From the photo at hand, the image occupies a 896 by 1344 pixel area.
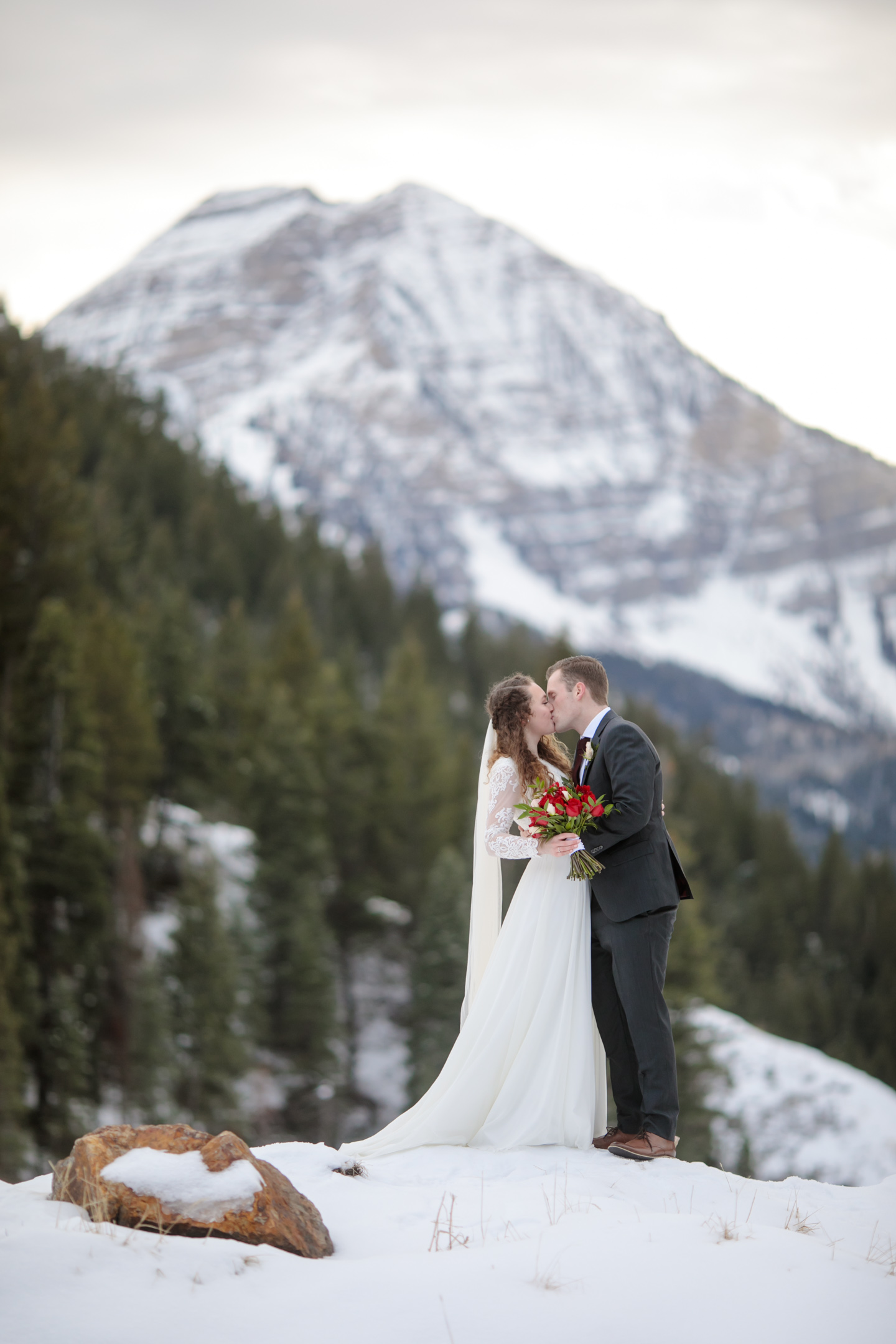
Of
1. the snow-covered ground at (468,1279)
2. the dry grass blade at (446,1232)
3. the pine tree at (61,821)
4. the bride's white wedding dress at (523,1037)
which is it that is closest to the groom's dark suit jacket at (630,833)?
the bride's white wedding dress at (523,1037)

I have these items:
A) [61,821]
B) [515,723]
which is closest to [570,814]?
[515,723]

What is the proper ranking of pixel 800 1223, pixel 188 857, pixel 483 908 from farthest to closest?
pixel 188 857 → pixel 483 908 → pixel 800 1223

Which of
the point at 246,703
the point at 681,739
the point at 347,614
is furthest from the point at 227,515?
the point at 681,739

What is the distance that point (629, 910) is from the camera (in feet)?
22.2

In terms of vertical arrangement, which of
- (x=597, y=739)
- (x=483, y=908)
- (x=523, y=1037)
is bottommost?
(x=523, y=1037)

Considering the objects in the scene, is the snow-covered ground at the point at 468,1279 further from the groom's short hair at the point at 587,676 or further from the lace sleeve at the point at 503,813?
the groom's short hair at the point at 587,676

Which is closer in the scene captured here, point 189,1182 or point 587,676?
point 189,1182

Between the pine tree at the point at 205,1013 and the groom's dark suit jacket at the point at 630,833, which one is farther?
the pine tree at the point at 205,1013

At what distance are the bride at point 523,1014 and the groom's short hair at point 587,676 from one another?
255 mm

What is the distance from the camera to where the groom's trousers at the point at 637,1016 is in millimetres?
6648

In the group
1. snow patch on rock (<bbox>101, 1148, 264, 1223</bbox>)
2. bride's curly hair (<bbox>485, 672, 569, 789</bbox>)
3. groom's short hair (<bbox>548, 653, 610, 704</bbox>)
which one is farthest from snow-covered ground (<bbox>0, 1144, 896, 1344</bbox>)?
groom's short hair (<bbox>548, 653, 610, 704</bbox>)

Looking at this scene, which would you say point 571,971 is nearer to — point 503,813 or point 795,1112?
point 503,813

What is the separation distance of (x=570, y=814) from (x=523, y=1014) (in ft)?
4.59

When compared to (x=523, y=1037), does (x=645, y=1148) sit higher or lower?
lower
